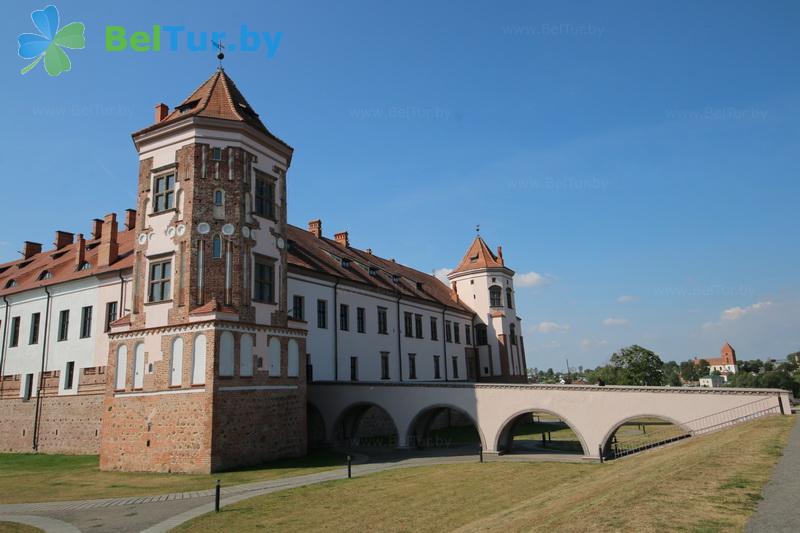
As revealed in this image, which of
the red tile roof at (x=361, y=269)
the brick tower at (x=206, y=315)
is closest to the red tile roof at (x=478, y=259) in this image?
the red tile roof at (x=361, y=269)

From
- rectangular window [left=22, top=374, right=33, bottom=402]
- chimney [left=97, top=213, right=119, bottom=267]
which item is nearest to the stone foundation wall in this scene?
chimney [left=97, top=213, right=119, bottom=267]

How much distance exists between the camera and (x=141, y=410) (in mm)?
22453

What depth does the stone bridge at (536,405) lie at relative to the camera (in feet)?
69.2

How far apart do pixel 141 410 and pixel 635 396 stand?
2145cm

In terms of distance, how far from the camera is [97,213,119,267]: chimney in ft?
104

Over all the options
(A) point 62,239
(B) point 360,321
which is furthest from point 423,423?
(A) point 62,239

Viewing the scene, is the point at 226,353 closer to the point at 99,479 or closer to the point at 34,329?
the point at 99,479

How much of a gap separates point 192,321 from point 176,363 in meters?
1.95

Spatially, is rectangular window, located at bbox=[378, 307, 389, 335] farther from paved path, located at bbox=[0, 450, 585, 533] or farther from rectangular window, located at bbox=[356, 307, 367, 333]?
paved path, located at bbox=[0, 450, 585, 533]

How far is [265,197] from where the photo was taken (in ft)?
84.5

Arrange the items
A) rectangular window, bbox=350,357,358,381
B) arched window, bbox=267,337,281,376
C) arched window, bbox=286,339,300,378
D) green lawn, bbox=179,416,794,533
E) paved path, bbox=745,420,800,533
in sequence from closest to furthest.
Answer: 1. paved path, bbox=745,420,800,533
2. green lawn, bbox=179,416,794,533
3. arched window, bbox=267,337,281,376
4. arched window, bbox=286,339,300,378
5. rectangular window, bbox=350,357,358,381

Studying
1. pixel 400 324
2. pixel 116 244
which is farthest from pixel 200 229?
pixel 400 324

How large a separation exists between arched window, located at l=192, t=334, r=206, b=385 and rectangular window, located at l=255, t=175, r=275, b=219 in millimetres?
6582

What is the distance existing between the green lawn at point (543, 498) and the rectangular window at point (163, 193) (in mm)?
14307
